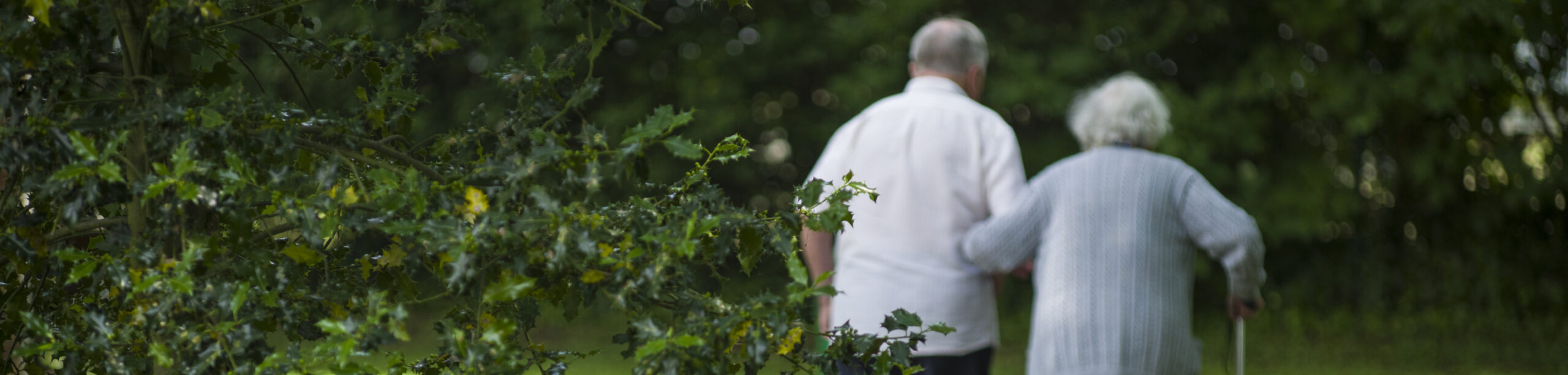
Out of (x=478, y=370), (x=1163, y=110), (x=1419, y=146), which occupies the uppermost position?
(x=478, y=370)

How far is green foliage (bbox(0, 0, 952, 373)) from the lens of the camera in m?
1.33

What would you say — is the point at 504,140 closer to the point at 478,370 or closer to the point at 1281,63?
the point at 478,370

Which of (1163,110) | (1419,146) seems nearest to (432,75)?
(1419,146)

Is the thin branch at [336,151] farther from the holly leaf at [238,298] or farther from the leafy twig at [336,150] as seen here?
the holly leaf at [238,298]

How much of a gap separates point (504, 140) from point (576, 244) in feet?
0.77

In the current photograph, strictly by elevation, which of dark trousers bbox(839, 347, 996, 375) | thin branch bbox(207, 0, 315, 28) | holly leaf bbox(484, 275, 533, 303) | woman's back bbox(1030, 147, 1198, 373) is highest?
thin branch bbox(207, 0, 315, 28)

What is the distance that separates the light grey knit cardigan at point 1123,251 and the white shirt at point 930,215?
0.25ft

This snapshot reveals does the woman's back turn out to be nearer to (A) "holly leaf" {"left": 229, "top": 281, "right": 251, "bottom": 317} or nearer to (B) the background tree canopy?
(B) the background tree canopy

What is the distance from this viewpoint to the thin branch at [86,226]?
62.2 inches

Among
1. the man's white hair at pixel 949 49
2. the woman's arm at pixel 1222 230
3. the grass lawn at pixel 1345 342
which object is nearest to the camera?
the woman's arm at pixel 1222 230

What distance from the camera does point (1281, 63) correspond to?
35.6ft

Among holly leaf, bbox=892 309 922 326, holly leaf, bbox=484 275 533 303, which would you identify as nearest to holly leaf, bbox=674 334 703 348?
holly leaf, bbox=484 275 533 303

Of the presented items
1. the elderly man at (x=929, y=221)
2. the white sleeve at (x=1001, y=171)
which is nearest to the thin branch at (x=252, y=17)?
the elderly man at (x=929, y=221)

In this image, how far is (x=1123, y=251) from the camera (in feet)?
11.2
